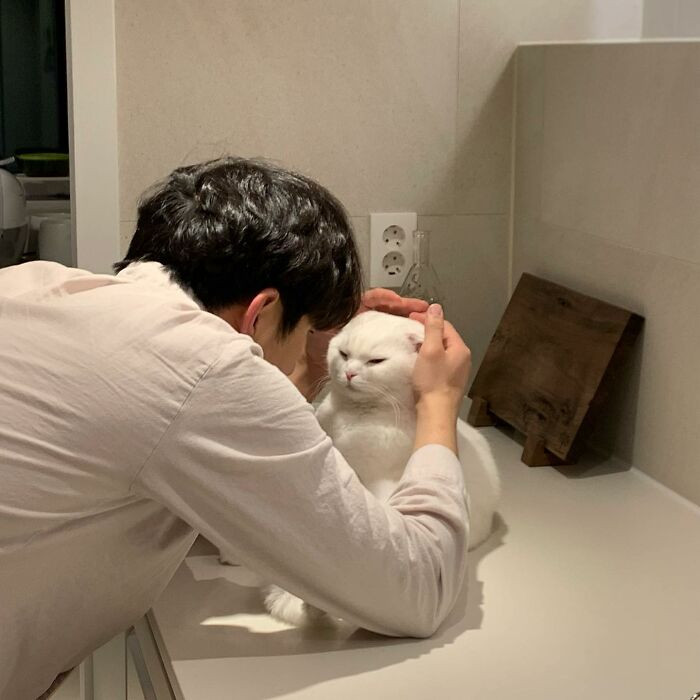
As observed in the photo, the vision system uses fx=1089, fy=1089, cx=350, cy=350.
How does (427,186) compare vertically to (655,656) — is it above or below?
above

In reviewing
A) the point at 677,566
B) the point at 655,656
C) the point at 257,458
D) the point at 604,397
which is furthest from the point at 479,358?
the point at 257,458

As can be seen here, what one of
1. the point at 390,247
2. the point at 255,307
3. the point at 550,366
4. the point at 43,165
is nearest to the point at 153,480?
the point at 255,307

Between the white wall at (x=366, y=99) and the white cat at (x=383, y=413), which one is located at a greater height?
the white wall at (x=366, y=99)

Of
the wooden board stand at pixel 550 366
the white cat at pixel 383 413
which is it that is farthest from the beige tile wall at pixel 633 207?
the white cat at pixel 383 413

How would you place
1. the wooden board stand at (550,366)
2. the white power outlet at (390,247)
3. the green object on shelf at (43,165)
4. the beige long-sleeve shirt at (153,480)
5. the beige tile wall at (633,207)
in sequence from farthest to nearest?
the green object on shelf at (43,165)
the white power outlet at (390,247)
the wooden board stand at (550,366)
the beige tile wall at (633,207)
the beige long-sleeve shirt at (153,480)

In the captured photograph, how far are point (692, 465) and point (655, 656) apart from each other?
460 millimetres

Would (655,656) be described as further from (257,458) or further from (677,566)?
(257,458)

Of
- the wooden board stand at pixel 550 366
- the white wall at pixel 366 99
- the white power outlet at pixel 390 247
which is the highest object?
the white wall at pixel 366 99

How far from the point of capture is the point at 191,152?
171cm

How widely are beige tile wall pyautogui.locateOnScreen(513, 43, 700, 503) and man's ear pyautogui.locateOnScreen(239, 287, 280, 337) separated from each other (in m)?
0.63

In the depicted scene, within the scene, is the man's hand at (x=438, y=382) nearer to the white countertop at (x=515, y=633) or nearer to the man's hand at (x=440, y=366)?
the man's hand at (x=440, y=366)

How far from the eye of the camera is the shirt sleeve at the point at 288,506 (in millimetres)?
899

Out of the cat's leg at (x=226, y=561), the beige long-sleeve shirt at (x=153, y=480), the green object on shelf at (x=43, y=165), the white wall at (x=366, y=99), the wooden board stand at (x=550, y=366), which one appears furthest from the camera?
the green object on shelf at (x=43, y=165)

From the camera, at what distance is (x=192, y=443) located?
89 cm
